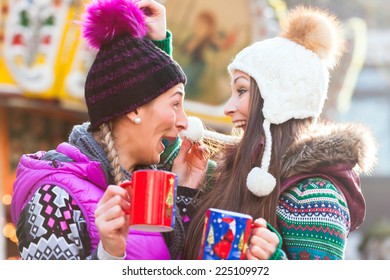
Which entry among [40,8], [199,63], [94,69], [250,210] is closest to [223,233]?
[250,210]

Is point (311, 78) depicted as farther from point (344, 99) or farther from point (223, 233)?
point (344, 99)

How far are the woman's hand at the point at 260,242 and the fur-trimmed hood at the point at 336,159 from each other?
1.29 feet

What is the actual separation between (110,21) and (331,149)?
0.80 meters

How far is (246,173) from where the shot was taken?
3203 millimetres

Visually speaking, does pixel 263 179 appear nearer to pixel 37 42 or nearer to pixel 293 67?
pixel 293 67

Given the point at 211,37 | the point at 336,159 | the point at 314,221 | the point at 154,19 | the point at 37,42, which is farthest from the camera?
the point at 211,37

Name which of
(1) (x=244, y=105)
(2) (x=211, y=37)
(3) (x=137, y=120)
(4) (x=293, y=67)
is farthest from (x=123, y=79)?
(2) (x=211, y=37)

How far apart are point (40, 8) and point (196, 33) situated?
160 cm

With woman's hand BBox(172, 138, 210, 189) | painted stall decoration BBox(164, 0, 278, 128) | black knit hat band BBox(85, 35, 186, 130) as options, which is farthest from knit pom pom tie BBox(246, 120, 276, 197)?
painted stall decoration BBox(164, 0, 278, 128)

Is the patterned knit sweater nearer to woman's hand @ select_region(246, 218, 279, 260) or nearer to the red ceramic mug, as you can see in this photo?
woman's hand @ select_region(246, 218, 279, 260)

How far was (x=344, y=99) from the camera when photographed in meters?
10.1

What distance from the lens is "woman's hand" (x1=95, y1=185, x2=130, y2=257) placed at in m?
2.64

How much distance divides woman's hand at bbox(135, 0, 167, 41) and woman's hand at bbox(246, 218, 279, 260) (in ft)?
2.68

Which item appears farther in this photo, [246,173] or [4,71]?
[4,71]
